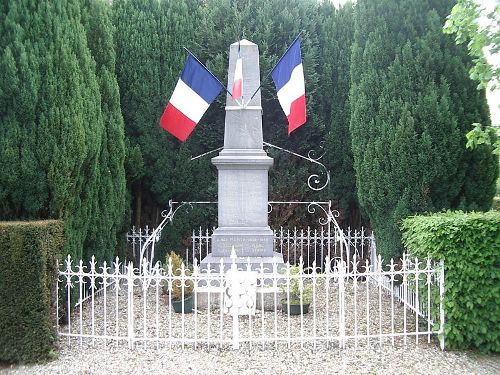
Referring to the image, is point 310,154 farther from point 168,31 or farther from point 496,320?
point 496,320

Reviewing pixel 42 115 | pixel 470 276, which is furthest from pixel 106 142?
pixel 470 276

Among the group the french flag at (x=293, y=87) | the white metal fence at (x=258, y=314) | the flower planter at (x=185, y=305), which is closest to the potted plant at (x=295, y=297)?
the white metal fence at (x=258, y=314)

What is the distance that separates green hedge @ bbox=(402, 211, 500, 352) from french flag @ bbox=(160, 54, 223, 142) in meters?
4.06

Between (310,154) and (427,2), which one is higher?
(427,2)

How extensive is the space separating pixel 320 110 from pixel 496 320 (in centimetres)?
634

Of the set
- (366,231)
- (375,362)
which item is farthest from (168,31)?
(375,362)

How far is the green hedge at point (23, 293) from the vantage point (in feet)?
17.3

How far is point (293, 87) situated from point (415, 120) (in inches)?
74.1

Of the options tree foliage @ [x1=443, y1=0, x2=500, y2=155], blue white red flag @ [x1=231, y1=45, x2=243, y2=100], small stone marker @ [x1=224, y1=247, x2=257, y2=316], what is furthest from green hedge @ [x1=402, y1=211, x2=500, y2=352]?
blue white red flag @ [x1=231, y1=45, x2=243, y2=100]

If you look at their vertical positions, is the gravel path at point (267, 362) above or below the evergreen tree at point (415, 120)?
below

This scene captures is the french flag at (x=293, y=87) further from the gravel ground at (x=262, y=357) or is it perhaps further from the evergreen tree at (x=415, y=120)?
the gravel ground at (x=262, y=357)

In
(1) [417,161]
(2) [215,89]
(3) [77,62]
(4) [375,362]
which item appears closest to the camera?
(4) [375,362]

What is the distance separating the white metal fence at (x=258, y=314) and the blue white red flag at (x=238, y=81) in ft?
8.97

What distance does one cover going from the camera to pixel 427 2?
781cm
